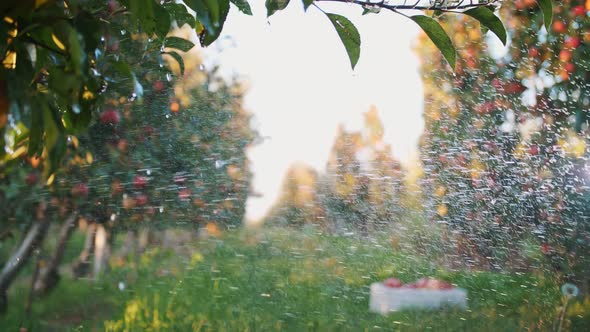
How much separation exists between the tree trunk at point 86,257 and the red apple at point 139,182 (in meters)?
0.11

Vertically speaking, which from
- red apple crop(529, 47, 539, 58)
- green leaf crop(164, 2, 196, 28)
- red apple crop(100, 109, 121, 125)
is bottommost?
green leaf crop(164, 2, 196, 28)

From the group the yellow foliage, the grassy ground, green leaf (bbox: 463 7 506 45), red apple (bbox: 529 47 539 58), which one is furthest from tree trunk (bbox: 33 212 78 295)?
green leaf (bbox: 463 7 506 45)

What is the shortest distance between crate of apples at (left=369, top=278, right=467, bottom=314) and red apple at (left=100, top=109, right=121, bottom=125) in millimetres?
535

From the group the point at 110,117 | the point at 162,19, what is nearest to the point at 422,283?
the point at 110,117

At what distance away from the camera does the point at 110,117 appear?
1.21m

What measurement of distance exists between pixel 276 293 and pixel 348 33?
2.97ft

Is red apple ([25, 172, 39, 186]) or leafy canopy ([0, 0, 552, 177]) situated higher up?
red apple ([25, 172, 39, 186])

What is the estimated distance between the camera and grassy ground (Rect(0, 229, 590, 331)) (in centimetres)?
119

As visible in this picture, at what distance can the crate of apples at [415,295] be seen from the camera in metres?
1.23

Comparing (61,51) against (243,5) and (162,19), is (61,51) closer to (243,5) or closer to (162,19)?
(162,19)

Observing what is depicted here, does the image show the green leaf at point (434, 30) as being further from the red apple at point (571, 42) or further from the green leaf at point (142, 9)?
Answer: the red apple at point (571, 42)

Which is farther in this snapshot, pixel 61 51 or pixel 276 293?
pixel 276 293

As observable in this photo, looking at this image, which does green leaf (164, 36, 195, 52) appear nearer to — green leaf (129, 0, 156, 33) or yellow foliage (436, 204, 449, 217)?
green leaf (129, 0, 156, 33)

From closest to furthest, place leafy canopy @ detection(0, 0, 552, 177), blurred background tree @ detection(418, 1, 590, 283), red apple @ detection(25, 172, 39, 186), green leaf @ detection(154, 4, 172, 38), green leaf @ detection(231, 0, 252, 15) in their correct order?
leafy canopy @ detection(0, 0, 552, 177) < green leaf @ detection(154, 4, 172, 38) < green leaf @ detection(231, 0, 252, 15) < red apple @ detection(25, 172, 39, 186) < blurred background tree @ detection(418, 1, 590, 283)
